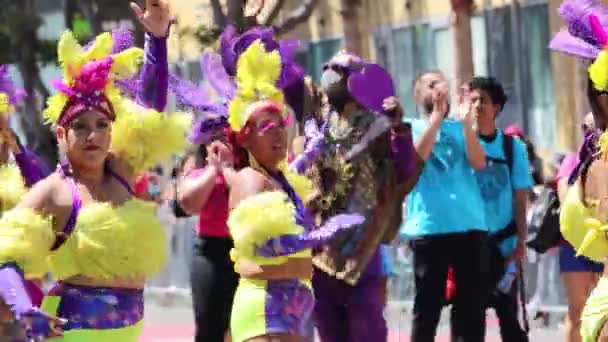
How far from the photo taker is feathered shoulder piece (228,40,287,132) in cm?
756

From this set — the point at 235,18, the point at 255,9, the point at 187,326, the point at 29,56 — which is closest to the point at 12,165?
the point at 255,9

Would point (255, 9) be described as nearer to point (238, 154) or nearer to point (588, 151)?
point (238, 154)

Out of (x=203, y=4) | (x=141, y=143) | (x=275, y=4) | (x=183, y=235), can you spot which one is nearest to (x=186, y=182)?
(x=141, y=143)

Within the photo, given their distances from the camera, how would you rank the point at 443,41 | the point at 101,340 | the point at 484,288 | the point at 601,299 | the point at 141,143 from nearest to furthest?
the point at 601,299, the point at 101,340, the point at 141,143, the point at 484,288, the point at 443,41

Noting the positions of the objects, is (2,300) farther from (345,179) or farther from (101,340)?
(345,179)

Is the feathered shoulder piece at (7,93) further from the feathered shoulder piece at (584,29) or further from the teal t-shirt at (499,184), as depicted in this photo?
the teal t-shirt at (499,184)

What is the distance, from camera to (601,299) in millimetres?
6160

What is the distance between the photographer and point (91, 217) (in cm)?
672

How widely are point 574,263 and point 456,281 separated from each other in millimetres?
706

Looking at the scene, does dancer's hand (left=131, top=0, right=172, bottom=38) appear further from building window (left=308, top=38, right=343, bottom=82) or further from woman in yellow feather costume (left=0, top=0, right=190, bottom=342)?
building window (left=308, top=38, right=343, bottom=82)

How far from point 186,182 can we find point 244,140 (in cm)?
112

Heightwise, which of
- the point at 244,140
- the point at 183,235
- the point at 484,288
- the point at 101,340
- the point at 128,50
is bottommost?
the point at 183,235

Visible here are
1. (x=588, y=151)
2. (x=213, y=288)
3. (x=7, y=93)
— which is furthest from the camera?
(x=213, y=288)

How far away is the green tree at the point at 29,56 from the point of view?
94.0 ft
